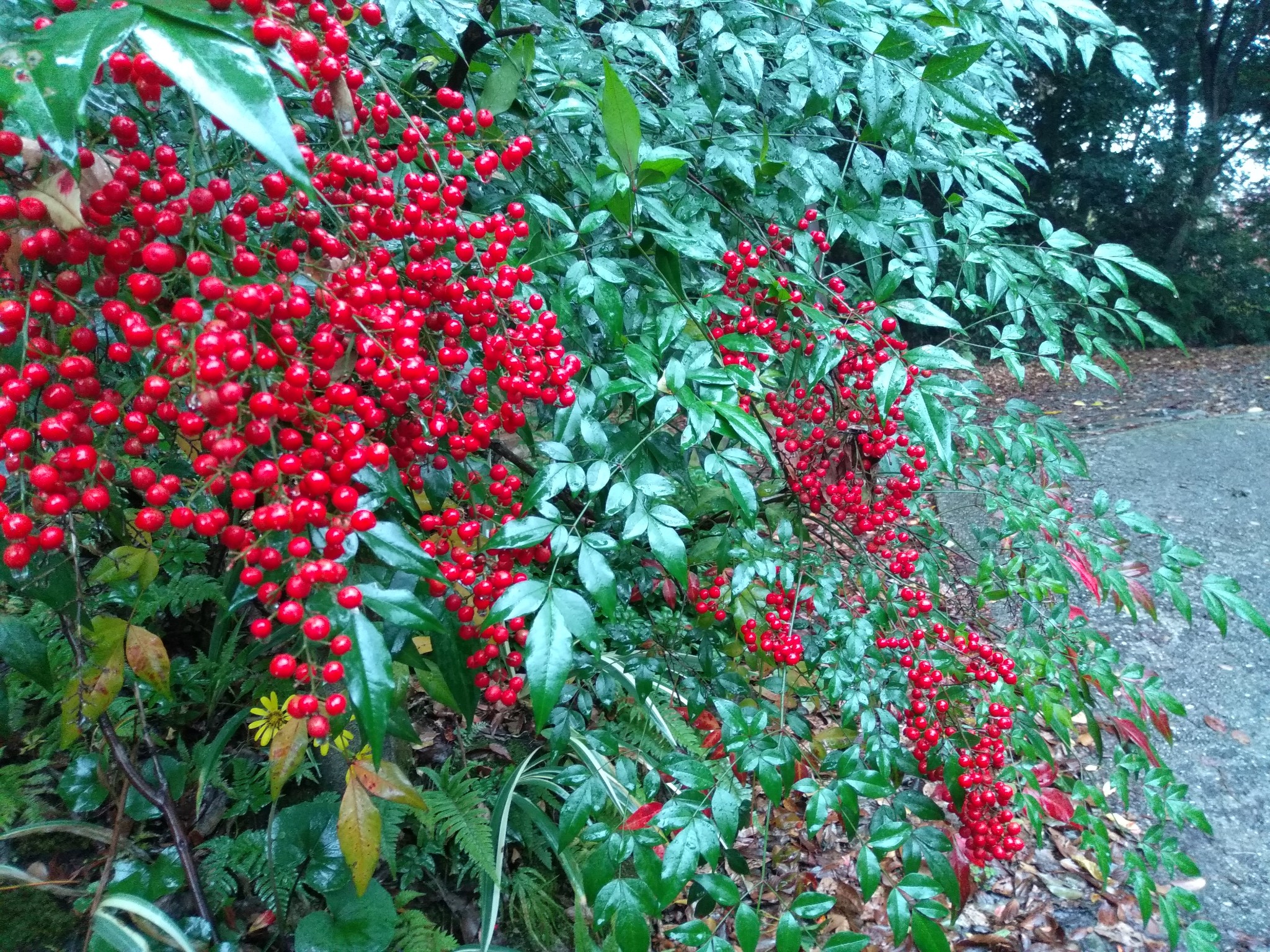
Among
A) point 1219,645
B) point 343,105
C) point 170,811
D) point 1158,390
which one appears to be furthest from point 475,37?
Result: point 1158,390

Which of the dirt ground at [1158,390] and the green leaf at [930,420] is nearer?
the green leaf at [930,420]

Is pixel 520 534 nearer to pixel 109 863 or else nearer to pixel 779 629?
pixel 779 629

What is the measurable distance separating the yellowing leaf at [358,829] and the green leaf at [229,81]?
0.82m

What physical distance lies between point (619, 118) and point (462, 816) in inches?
50.4

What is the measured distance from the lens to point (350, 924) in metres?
1.26

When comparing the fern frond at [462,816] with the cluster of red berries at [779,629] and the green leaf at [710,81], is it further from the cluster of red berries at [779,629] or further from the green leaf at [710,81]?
the green leaf at [710,81]

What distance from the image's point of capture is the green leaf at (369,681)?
0.62 m

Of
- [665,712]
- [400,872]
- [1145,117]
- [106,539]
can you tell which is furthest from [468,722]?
[1145,117]

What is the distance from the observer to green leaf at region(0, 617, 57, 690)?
0.90 meters

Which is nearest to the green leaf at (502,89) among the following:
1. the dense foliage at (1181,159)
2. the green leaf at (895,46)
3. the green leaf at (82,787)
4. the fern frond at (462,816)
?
the green leaf at (895,46)

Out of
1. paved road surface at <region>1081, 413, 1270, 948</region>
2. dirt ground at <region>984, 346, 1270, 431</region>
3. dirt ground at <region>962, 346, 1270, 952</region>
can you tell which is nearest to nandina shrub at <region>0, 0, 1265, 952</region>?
dirt ground at <region>962, 346, 1270, 952</region>

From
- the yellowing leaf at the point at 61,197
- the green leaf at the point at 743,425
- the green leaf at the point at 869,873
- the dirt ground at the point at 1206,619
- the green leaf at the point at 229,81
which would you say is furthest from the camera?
the dirt ground at the point at 1206,619

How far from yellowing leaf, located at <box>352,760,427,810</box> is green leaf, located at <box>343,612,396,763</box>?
373 mm

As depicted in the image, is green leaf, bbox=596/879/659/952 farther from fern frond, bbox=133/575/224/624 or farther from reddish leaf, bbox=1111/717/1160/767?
reddish leaf, bbox=1111/717/1160/767
